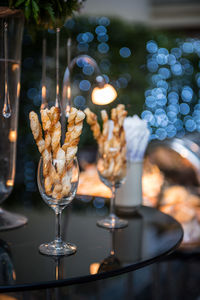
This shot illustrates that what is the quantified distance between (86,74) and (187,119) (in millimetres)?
1080

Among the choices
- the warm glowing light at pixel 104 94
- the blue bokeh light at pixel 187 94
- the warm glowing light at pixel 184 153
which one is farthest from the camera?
the blue bokeh light at pixel 187 94

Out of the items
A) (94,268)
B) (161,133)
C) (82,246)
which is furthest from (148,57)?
(94,268)

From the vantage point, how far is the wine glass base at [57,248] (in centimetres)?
75

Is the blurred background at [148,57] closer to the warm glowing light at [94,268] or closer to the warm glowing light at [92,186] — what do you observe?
the warm glowing light at [92,186]

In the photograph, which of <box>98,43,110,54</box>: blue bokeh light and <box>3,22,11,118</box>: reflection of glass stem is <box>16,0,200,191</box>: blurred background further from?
<box>3,22,11,118</box>: reflection of glass stem

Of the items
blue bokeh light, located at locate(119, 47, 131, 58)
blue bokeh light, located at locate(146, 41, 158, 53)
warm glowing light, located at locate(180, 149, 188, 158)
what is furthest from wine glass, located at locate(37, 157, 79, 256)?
blue bokeh light, located at locate(146, 41, 158, 53)

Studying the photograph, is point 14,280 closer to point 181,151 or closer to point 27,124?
point 181,151

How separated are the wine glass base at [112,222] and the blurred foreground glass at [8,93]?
0.19 m

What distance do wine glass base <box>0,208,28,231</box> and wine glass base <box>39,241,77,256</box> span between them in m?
0.17

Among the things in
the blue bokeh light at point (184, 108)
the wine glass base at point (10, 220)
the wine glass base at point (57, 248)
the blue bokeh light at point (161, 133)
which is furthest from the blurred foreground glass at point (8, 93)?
the blue bokeh light at point (184, 108)

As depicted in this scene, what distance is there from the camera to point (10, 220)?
3.13ft

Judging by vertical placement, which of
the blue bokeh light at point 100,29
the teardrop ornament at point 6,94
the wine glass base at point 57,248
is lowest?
the wine glass base at point 57,248

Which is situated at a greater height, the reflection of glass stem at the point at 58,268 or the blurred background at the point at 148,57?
the blurred background at the point at 148,57

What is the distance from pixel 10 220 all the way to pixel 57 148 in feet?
1.04
